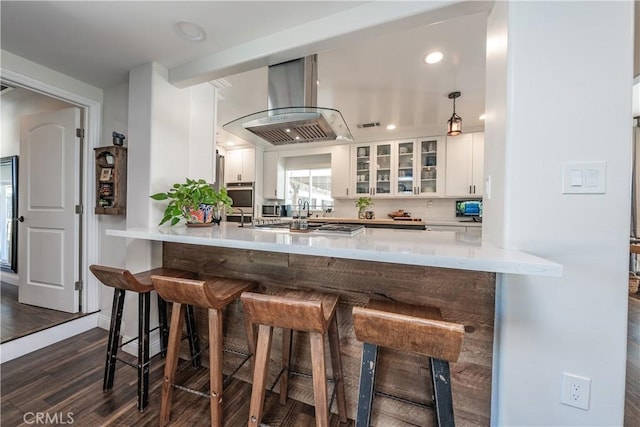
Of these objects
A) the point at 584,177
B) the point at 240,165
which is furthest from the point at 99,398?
the point at 240,165

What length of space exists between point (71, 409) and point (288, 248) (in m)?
1.59

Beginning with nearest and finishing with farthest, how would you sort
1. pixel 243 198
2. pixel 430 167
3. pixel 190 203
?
pixel 190 203
pixel 430 167
pixel 243 198


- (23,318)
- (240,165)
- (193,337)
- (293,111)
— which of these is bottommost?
(23,318)

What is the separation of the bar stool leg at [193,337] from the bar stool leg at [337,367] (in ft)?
3.15

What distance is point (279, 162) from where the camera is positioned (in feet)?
16.7

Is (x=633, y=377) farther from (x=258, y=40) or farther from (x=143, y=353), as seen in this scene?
(x=258, y=40)

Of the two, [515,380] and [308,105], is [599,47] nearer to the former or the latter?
[515,380]

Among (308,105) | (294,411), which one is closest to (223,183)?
(308,105)

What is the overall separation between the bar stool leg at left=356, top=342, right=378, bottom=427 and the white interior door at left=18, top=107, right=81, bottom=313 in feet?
9.12

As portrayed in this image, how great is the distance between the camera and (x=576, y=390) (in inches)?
37.3

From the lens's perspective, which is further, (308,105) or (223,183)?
(223,183)

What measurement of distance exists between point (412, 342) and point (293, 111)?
148cm

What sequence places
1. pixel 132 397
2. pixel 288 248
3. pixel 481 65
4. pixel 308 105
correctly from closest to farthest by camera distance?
pixel 288 248 < pixel 132 397 < pixel 308 105 < pixel 481 65

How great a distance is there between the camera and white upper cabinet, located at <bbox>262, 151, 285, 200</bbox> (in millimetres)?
5047
